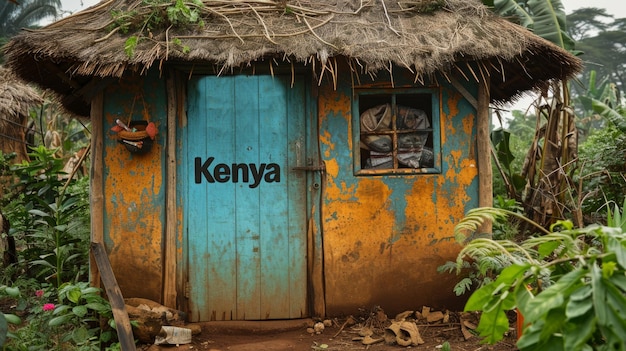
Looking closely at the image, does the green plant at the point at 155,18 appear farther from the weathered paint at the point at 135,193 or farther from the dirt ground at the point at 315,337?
the dirt ground at the point at 315,337

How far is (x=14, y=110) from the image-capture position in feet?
29.2

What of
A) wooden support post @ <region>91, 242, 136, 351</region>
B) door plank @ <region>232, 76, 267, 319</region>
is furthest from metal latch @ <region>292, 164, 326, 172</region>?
wooden support post @ <region>91, 242, 136, 351</region>

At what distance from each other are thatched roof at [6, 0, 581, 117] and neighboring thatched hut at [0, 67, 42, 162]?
160 inches

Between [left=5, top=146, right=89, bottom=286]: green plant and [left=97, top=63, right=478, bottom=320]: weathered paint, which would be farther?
[left=5, top=146, right=89, bottom=286]: green plant

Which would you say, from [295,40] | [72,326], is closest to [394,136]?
[295,40]

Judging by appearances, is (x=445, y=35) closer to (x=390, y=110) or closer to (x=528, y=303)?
(x=390, y=110)

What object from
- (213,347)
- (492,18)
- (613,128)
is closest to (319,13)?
(492,18)

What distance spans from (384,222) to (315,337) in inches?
44.1

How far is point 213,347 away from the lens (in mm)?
4430

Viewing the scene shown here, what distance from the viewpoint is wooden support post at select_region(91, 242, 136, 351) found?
398 centimetres

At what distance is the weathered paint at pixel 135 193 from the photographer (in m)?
4.72

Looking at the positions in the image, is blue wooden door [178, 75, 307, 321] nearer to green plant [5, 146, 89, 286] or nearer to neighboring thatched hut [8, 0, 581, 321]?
neighboring thatched hut [8, 0, 581, 321]

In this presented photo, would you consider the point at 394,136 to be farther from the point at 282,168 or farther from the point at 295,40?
the point at 295,40

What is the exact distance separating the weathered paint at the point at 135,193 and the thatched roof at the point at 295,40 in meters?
0.24
